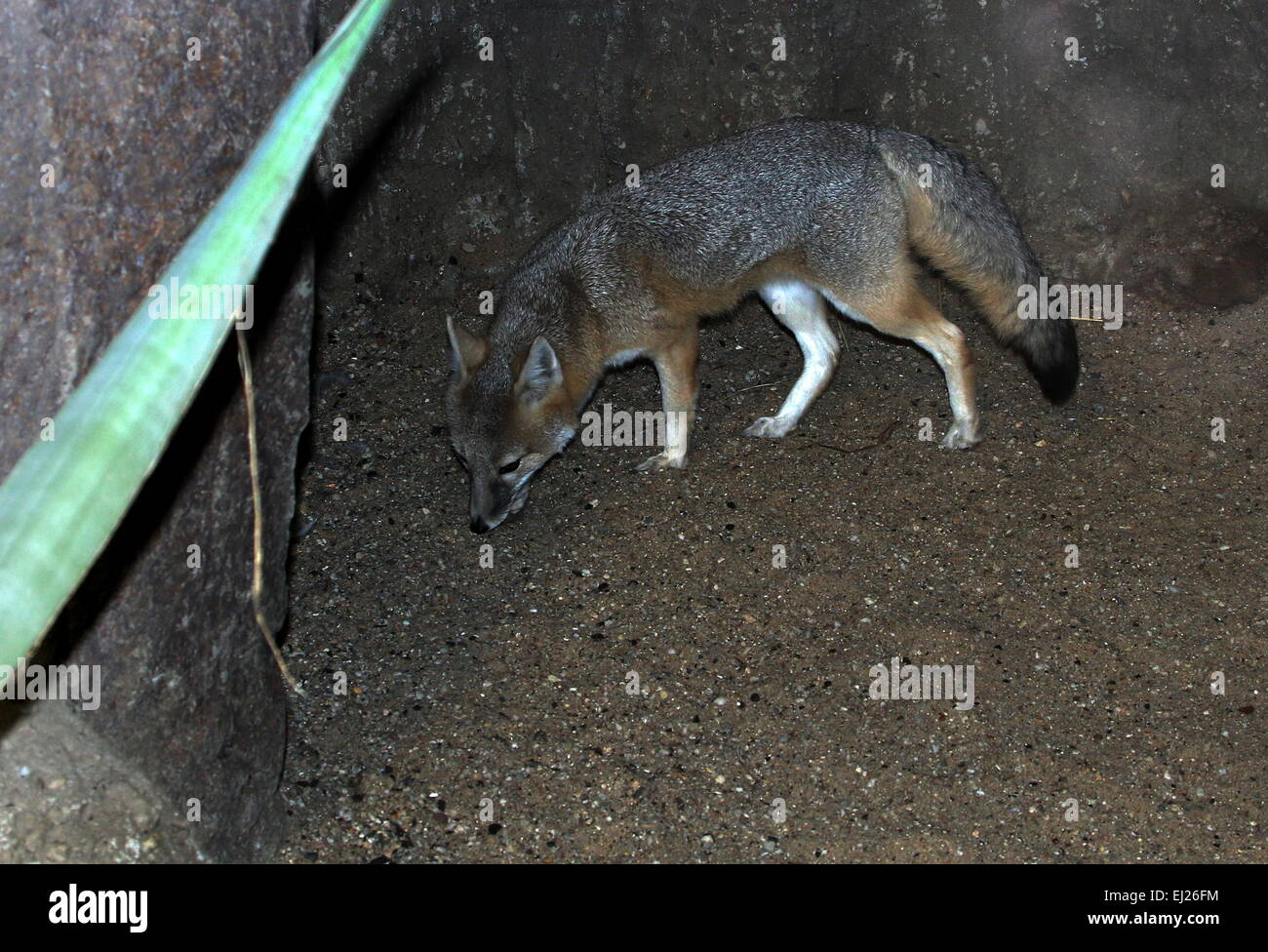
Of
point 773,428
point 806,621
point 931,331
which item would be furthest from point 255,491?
point 931,331

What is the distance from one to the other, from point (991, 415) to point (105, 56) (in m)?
4.00

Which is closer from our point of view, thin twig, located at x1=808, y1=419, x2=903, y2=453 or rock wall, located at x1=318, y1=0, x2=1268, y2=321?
thin twig, located at x1=808, y1=419, x2=903, y2=453

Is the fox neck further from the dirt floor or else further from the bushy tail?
the bushy tail

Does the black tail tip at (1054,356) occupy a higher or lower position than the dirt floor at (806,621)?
higher

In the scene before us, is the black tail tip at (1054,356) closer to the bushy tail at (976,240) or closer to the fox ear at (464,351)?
the bushy tail at (976,240)

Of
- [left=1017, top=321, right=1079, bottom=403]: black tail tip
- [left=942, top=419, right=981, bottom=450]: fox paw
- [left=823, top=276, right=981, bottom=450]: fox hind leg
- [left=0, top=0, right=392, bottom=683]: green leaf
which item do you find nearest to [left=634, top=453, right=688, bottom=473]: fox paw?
[left=823, top=276, right=981, bottom=450]: fox hind leg

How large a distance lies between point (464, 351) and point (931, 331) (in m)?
1.99

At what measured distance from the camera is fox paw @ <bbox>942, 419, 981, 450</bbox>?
5.16 meters

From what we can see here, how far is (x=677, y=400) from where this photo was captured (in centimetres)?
520

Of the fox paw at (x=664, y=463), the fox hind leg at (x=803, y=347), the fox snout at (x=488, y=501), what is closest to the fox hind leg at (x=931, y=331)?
the fox hind leg at (x=803, y=347)

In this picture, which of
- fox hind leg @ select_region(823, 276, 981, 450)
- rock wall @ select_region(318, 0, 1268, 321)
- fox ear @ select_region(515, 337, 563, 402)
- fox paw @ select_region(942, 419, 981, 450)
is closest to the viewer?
fox ear @ select_region(515, 337, 563, 402)

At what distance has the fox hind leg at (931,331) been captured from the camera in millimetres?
5023

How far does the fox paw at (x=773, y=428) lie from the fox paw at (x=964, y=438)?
70 cm

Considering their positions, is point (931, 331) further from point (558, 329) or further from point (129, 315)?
point (129, 315)
